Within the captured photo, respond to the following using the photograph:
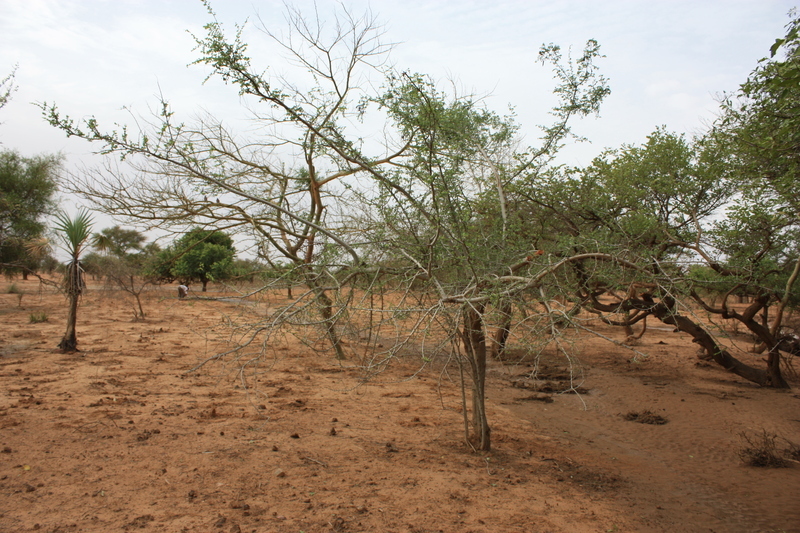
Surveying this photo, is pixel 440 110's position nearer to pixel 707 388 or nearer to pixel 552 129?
pixel 552 129

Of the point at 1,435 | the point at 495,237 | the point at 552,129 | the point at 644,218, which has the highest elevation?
the point at 552,129

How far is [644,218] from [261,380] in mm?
6842

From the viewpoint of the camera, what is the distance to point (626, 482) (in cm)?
532

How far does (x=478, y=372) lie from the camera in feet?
17.7

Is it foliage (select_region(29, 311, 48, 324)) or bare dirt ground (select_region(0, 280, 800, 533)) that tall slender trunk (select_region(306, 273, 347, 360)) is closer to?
bare dirt ground (select_region(0, 280, 800, 533))

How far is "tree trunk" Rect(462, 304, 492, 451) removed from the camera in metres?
5.18

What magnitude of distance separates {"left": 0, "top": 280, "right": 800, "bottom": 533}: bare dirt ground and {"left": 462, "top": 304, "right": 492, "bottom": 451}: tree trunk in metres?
0.22

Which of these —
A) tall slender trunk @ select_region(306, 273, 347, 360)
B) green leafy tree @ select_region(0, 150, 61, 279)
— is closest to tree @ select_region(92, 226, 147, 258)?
green leafy tree @ select_region(0, 150, 61, 279)

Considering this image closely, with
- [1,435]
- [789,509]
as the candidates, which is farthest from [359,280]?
[789,509]

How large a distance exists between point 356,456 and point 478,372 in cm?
154

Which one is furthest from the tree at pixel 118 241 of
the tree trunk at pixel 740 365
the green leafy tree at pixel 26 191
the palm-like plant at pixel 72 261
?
the tree trunk at pixel 740 365

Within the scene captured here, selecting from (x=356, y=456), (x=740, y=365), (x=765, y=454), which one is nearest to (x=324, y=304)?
(x=356, y=456)

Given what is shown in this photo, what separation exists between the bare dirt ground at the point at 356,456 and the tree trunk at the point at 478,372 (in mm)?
221

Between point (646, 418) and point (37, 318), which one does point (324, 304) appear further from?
point (37, 318)
